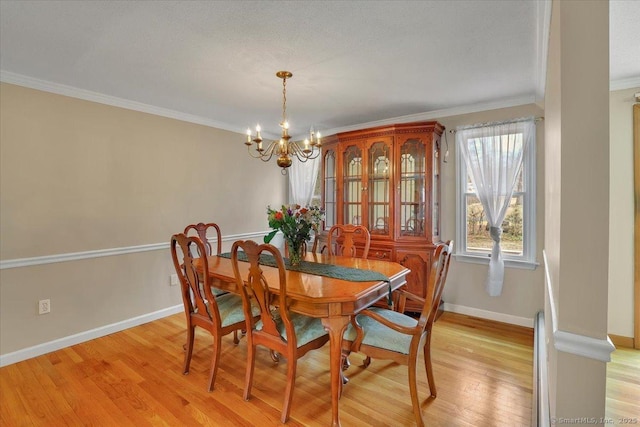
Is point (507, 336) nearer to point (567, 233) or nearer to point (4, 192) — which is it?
point (567, 233)

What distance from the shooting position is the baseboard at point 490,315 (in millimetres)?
3271

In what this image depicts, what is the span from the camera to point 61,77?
8.69ft

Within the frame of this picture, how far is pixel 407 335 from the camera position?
6.28 ft

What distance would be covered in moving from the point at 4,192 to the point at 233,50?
223cm

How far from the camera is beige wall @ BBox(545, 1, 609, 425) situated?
39.1 inches

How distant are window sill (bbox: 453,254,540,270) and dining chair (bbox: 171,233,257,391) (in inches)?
100

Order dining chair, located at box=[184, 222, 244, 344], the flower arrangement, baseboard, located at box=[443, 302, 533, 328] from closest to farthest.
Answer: the flower arrangement → dining chair, located at box=[184, 222, 244, 344] → baseboard, located at box=[443, 302, 533, 328]

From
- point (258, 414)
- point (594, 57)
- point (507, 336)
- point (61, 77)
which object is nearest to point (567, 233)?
point (594, 57)

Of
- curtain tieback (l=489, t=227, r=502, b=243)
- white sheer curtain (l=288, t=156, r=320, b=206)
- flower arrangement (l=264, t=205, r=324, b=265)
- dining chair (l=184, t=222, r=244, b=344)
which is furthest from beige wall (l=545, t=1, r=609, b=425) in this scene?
white sheer curtain (l=288, t=156, r=320, b=206)

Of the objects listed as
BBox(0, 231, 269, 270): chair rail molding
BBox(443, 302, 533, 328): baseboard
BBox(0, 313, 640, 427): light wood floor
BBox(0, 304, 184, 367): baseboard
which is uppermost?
BBox(0, 231, 269, 270): chair rail molding

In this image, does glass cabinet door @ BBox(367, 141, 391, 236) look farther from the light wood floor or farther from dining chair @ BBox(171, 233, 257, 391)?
dining chair @ BBox(171, 233, 257, 391)

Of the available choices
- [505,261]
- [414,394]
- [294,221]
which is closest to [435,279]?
[414,394]

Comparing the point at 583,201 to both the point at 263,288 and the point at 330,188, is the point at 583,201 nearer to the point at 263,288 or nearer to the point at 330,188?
the point at 263,288

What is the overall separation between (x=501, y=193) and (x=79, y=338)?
442 cm
